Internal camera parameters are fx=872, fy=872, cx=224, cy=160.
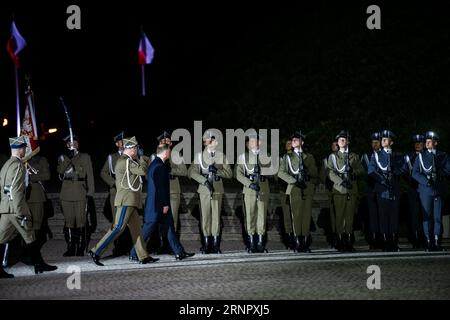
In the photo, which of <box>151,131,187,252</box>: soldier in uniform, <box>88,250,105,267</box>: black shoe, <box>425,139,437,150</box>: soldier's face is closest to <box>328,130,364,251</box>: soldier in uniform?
<box>425,139,437,150</box>: soldier's face

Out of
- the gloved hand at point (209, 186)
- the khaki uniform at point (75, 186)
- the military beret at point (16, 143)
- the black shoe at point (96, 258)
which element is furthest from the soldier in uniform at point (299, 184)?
the military beret at point (16, 143)

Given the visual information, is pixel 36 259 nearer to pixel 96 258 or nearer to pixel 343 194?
pixel 96 258

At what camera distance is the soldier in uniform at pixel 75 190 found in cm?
1650

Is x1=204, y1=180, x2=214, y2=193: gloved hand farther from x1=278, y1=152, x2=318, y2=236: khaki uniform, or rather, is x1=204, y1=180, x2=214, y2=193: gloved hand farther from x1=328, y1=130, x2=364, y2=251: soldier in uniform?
x1=328, y1=130, x2=364, y2=251: soldier in uniform

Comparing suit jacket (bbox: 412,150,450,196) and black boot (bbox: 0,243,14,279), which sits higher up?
suit jacket (bbox: 412,150,450,196)

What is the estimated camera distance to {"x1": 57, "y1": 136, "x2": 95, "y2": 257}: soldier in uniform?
1650cm

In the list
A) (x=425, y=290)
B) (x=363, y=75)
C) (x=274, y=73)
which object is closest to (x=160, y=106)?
(x=274, y=73)

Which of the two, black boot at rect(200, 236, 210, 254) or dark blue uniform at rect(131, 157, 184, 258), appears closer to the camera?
dark blue uniform at rect(131, 157, 184, 258)

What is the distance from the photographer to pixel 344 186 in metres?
16.2

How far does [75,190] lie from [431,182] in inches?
262

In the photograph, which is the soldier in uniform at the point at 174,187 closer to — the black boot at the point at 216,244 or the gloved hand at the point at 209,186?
the gloved hand at the point at 209,186

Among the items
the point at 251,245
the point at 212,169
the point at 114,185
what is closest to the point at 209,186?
the point at 212,169

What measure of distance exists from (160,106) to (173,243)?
69.4ft

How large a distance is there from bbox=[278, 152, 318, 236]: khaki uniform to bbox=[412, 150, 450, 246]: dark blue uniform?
193cm
